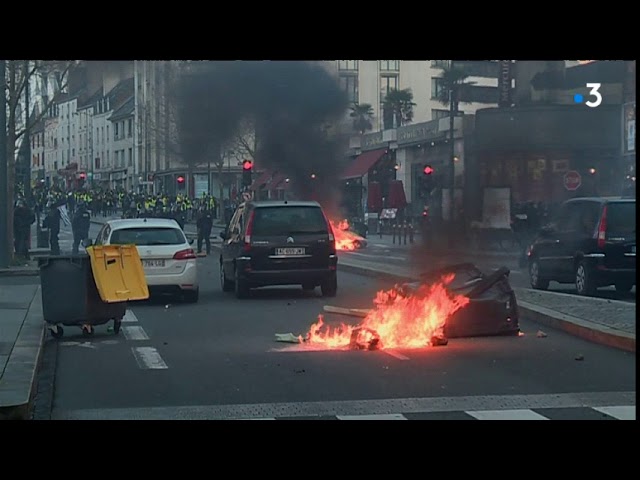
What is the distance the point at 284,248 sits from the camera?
1627cm

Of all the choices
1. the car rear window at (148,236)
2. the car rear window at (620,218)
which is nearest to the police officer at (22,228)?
the car rear window at (148,236)

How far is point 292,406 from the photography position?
8.30m

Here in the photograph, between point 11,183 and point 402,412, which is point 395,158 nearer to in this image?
point 11,183

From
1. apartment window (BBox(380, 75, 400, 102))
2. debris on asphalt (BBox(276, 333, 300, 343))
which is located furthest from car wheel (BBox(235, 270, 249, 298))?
apartment window (BBox(380, 75, 400, 102))

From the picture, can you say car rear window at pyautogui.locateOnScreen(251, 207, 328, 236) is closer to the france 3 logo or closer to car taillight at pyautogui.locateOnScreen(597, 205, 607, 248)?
car taillight at pyautogui.locateOnScreen(597, 205, 607, 248)

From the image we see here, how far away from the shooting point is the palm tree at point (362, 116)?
25627mm

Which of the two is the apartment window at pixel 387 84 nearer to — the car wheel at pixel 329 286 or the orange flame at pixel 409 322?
the car wheel at pixel 329 286

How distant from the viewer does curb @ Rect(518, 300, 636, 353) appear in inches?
437

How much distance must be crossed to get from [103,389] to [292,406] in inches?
76.0

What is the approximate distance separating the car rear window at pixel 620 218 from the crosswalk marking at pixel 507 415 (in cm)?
829
